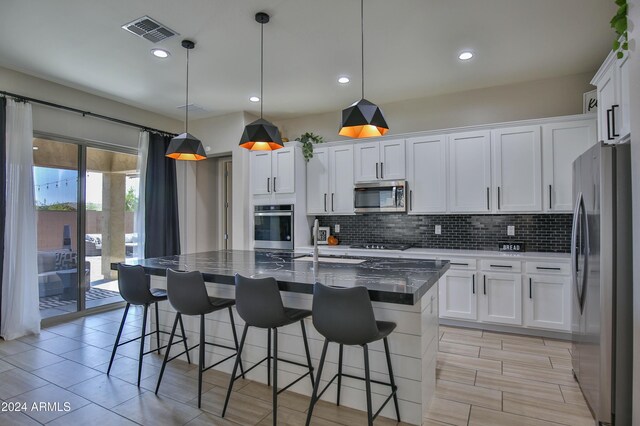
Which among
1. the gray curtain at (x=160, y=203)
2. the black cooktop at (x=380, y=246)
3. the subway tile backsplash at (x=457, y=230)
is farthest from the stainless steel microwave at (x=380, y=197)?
the gray curtain at (x=160, y=203)

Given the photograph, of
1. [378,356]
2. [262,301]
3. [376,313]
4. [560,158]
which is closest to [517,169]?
[560,158]

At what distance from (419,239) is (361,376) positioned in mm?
2928

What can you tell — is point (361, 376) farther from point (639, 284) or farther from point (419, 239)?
point (419, 239)

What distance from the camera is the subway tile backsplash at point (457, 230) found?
14.2 ft

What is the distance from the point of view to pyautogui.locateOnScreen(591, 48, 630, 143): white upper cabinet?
8.00ft

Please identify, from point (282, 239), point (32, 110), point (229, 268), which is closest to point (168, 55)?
point (32, 110)

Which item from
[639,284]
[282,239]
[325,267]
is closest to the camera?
[639,284]

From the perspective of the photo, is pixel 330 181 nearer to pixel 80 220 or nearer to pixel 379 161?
pixel 379 161

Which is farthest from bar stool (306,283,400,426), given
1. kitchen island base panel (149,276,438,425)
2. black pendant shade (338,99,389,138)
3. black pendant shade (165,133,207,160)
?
black pendant shade (165,133,207,160)

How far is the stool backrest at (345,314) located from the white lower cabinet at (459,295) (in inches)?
102

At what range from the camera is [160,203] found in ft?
18.5

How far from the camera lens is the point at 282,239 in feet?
17.4

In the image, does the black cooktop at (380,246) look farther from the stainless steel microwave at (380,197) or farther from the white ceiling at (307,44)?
the white ceiling at (307,44)

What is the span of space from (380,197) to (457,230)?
1117mm
